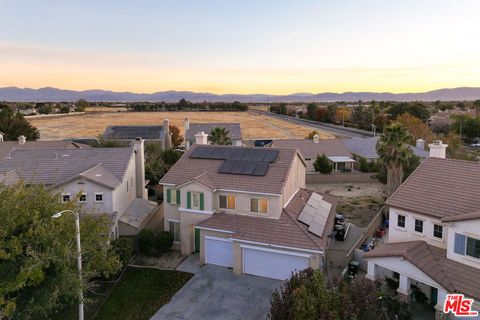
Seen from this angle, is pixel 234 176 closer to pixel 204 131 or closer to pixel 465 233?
pixel 465 233

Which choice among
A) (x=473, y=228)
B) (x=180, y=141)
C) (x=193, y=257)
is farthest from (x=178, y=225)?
(x=180, y=141)

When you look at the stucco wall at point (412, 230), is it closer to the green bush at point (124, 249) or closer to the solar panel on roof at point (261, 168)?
the solar panel on roof at point (261, 168)

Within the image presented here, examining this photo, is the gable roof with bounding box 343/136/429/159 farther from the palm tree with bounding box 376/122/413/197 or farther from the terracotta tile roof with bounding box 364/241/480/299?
the terracotta tile roof with bounding box 364/241/480/299

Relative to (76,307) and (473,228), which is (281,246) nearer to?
(473,228)

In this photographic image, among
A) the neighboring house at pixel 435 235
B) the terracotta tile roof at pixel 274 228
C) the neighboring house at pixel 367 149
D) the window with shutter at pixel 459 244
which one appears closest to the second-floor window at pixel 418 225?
the neighboring house at pixel 435 235

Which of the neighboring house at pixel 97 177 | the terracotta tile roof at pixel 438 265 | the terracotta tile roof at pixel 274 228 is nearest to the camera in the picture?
the terracotta tile roof at pixel 438 265

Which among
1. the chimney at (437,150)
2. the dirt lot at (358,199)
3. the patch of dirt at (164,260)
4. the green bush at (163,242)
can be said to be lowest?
the patch of dirt at (164,260)

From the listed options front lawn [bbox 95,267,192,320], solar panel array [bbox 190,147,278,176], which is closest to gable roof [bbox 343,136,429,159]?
solar panel array [bbox 190,147,278,176]
